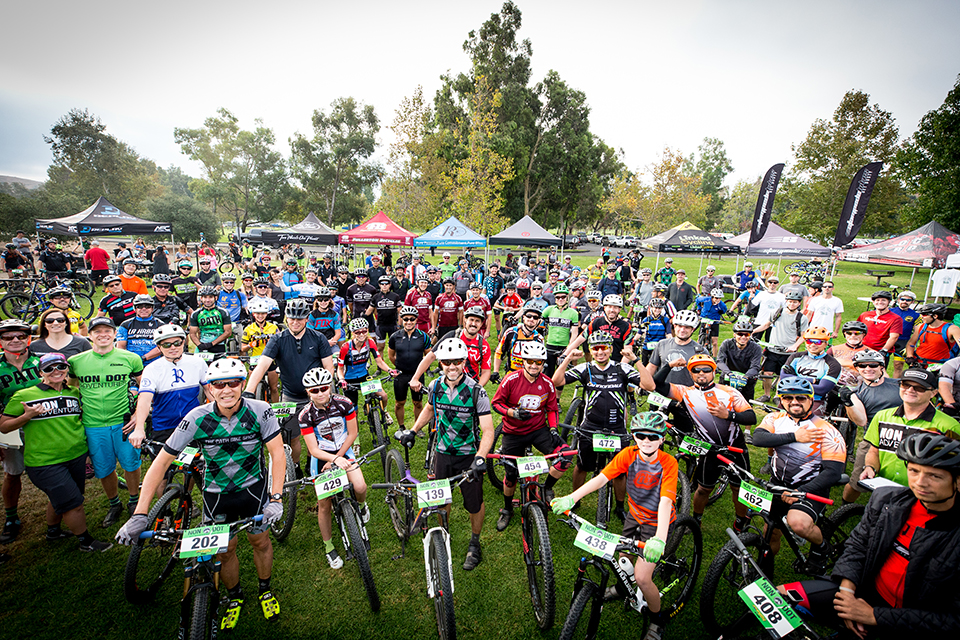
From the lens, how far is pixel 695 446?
4719 millimetres

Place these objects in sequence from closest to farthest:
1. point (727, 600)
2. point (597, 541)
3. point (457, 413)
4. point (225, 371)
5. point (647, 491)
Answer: point (597, 541) → point (225, 371) → point (647, 491) → point (727, 600) → point (457, 413)

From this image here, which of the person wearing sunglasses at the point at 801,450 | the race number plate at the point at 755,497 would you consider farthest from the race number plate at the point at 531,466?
the person wearing sunglasses at the point at 801,450

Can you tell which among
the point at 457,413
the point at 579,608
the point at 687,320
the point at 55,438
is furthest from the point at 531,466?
the point at 55,438

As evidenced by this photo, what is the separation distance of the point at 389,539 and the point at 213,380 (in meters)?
3.24

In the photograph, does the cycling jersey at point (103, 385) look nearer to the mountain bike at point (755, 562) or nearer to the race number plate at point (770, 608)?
the race number plate at point (770, 608)

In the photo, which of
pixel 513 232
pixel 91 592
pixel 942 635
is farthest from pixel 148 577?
pixel 513 232

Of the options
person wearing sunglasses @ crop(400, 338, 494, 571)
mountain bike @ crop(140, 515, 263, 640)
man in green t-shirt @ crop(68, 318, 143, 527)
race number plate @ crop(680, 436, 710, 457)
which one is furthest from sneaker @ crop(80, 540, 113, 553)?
race number plate @ crop(680, 436, 710, 457)

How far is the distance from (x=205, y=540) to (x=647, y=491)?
3.96 meters

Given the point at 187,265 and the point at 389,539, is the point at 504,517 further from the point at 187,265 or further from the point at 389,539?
the point at 187,265

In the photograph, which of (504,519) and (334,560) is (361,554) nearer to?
(334,560)

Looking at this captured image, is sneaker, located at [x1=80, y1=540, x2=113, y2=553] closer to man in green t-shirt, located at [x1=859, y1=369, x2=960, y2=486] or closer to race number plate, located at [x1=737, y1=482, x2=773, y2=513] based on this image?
race number plate, located at [x1=737, y1=482, x2=773, y2=513]

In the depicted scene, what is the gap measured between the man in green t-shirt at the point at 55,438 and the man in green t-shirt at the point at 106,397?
13 centimetres

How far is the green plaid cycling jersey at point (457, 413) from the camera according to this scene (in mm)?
4621

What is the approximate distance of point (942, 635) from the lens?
2.36 meters
